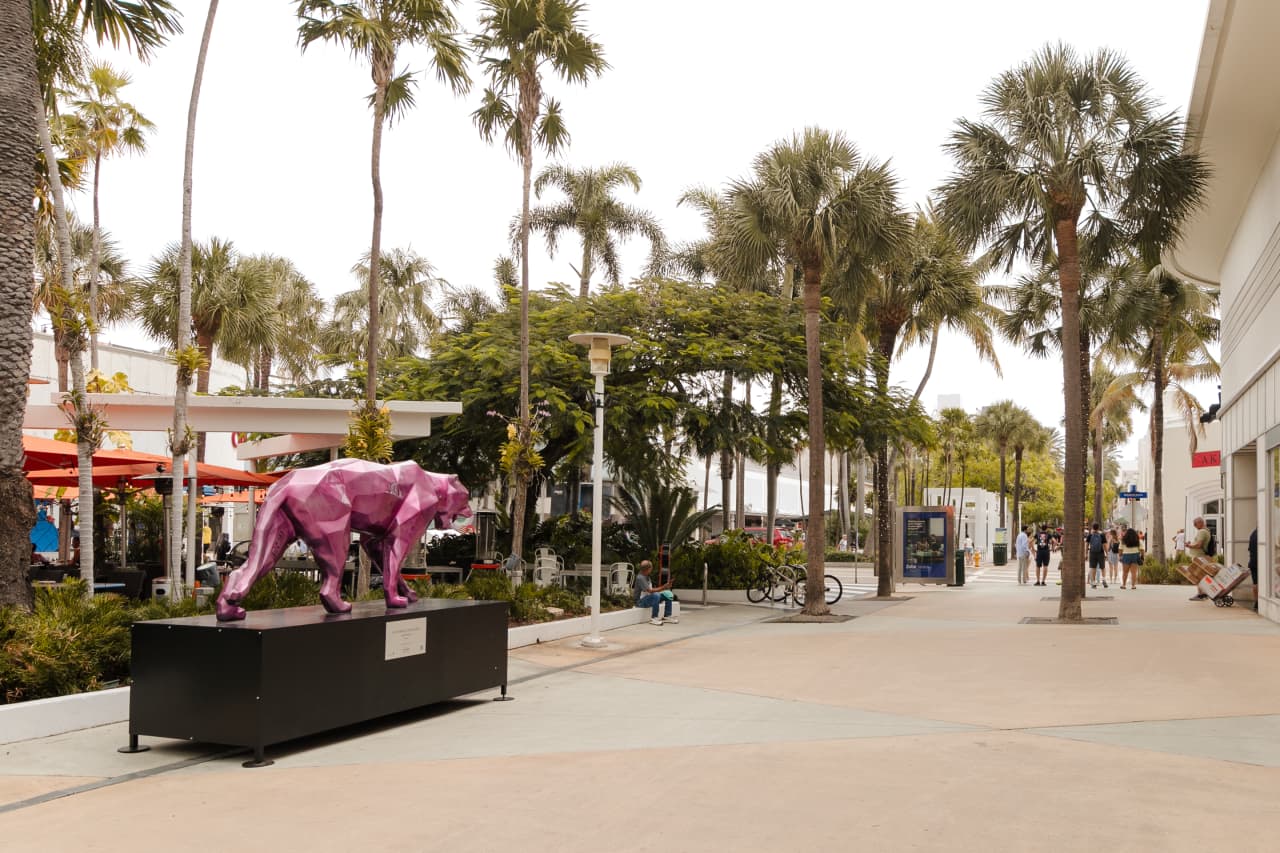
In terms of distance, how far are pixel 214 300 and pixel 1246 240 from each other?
23306mm

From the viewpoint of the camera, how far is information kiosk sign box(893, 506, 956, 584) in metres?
30.4

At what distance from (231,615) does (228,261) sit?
2211cm

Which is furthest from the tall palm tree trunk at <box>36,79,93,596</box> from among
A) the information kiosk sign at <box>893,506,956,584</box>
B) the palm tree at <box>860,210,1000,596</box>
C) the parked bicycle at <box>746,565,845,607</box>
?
the information kiosk sign at <box>893,506,956,584</box>

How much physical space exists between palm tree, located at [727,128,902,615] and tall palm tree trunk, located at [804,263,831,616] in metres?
0.02

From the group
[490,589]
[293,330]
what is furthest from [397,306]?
[490,589]

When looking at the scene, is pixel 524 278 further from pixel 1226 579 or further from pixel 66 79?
pixel 1226 579

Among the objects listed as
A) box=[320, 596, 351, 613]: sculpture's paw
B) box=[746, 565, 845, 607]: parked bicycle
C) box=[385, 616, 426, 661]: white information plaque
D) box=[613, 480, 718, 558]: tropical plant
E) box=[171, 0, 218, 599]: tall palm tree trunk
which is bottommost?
box=[746, 565, 845, 607]: parked bicycle

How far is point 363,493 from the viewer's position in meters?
9.09

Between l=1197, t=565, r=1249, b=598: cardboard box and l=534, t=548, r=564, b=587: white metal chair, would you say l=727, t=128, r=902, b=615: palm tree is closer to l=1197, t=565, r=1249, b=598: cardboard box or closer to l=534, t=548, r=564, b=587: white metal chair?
l=534, t=548, r=564, b=587: white metal chair

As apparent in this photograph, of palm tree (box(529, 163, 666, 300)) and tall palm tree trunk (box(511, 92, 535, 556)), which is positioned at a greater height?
palm tree (box(529, 163, 666, 300))

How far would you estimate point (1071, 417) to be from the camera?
18.5 metres

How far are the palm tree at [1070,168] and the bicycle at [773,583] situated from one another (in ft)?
17.5

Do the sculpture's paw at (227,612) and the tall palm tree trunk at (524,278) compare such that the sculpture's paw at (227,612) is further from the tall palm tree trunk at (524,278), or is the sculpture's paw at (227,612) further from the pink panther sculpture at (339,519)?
the tall palm tree trunk at (524,278)

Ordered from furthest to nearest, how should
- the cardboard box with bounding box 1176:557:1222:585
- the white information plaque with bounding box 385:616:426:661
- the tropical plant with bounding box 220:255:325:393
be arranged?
the tropical plant with bounding box 220:255:325:393
the cardboard box with bounding box 1176:557:1222:585
the white information plaque with bounding box 385:616:426:661
